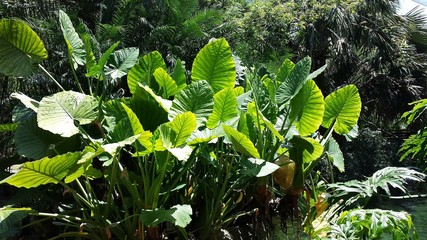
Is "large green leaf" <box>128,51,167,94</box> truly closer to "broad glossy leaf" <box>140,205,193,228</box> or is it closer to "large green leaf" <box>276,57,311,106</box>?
"large green leaf" <box>276,57,311,106</box>

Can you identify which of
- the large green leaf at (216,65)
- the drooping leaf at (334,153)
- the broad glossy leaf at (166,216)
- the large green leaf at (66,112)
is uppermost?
the large green leaf at (216,65)

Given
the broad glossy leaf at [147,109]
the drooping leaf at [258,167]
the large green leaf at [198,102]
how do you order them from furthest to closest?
1. the broad glossy leaf at [147,109]
2. the large green leaf at [198,102]
3. the drooping leaf at [258,167]

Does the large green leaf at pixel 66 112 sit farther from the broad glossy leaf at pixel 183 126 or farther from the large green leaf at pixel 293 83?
the large green leaf at pixel 293 83

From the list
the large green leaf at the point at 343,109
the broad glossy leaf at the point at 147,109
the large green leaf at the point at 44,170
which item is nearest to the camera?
the large green leaf at the point at 44,170

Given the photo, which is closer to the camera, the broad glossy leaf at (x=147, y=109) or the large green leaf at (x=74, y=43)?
the broad glossy leaf at (x=147, y=109)

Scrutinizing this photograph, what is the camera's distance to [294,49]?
1093 cm

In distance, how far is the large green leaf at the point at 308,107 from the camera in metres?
4.08

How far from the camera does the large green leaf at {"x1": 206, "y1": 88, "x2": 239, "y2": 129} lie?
401 cm

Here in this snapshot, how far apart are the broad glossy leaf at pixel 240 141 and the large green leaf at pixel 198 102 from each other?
372 millimetres

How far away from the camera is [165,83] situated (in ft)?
14.1

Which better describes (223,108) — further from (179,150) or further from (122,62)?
(122,62)

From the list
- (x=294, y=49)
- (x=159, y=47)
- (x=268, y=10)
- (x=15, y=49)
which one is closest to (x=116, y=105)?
(x=15, y=49)

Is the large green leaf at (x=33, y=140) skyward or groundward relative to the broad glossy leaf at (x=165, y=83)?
groundward

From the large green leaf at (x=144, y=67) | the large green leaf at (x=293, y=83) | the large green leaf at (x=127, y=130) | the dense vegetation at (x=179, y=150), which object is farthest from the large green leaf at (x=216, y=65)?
the large green leaf at (x=127, y=130)
